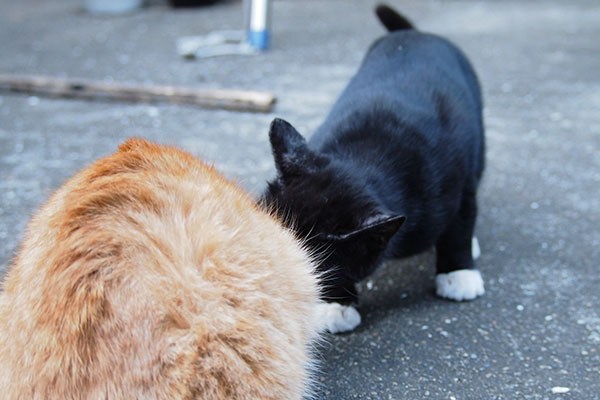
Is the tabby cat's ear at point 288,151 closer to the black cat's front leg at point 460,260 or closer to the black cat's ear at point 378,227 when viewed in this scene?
the black cat's ear at point 378,227

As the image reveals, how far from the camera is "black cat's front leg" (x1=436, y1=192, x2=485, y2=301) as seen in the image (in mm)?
2254

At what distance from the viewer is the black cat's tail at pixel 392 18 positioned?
10.1 feet

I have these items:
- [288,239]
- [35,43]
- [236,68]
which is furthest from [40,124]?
[288,239]

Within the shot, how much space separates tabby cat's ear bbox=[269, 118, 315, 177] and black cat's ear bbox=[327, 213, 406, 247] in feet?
0.91

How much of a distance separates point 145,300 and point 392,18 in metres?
2.37

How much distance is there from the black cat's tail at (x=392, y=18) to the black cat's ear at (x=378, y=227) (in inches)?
65.7

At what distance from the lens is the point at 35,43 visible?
6617mm

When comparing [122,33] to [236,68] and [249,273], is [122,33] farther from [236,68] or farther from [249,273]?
[249,273]

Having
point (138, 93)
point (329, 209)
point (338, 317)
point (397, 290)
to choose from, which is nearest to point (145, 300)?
point (329, 209)

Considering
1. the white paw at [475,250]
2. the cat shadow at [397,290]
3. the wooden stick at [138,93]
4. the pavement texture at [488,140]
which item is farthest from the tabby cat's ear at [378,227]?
the wooden stick at [138,93]

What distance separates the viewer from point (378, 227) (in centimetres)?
173

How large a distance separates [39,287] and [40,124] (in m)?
3.39

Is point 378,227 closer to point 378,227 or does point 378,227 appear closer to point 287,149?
point 378,227

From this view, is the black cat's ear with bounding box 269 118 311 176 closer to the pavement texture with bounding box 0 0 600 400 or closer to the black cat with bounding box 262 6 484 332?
the black cat with bounding box 262 6 484 332
